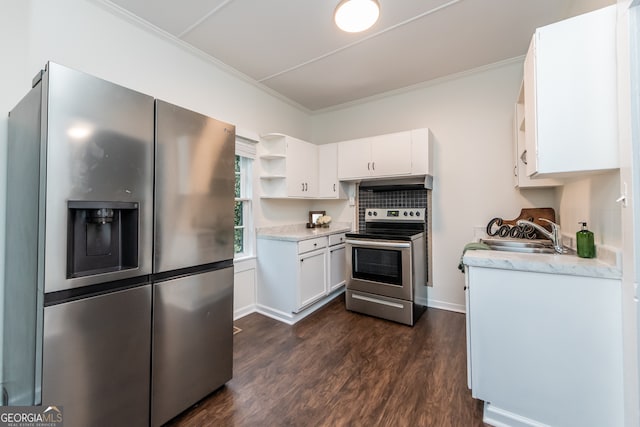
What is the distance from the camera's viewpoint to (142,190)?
135 centimetres

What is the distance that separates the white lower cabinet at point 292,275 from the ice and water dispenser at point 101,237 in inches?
65.9

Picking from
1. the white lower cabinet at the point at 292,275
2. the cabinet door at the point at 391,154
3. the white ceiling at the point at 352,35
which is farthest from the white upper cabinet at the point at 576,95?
the white lower cabinet at the point at 292,275

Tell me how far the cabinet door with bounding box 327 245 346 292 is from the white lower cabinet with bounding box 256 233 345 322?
3cm

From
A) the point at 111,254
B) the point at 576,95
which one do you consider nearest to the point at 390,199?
the point at 576,95

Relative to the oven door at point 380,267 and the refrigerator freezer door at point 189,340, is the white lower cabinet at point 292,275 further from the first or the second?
the refrigerator freezer door at point 189,340

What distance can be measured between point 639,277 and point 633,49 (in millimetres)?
916

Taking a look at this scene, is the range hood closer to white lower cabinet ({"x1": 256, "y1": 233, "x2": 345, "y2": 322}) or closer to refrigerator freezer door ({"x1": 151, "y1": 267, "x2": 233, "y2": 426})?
white lower cabinet ({"x1": 256, "y1": 233, "x2": 345, "y2": 322})

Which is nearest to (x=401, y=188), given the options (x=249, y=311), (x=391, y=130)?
(x=391, y=130)

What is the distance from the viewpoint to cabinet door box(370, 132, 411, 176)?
310 cm

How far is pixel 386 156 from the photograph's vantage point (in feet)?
10.6

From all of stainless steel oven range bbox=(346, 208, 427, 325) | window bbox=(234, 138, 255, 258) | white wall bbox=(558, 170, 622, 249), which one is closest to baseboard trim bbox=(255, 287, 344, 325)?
stainless steel oven range bbox=(346, 208, 427, 325)

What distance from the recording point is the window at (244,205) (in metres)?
3.14

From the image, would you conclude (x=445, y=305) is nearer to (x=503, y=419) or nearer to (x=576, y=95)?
(x=503, y=419)

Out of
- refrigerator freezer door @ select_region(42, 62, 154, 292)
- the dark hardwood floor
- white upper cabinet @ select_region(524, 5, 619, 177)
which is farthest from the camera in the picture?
the dark hardwood floor
